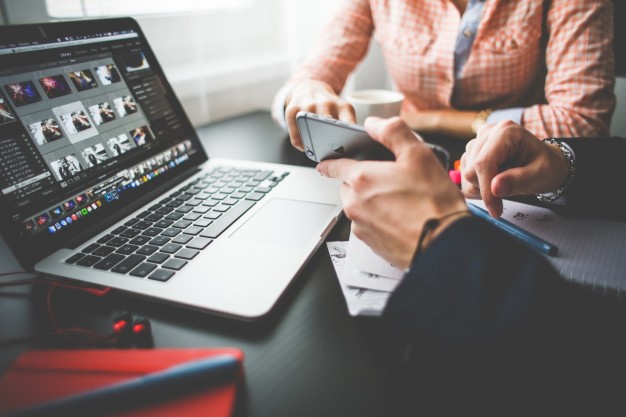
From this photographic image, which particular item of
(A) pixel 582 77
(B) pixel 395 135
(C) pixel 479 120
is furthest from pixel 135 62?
(A) pixel 582 77

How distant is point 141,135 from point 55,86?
0.13 meters

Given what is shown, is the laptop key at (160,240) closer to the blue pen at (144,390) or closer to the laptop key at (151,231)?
the laptop key at (151,231)

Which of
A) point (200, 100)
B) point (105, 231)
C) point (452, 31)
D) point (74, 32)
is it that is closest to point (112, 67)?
point (74, 32)

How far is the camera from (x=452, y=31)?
95 cm

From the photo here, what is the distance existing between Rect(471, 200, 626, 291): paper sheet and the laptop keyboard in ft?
1.11

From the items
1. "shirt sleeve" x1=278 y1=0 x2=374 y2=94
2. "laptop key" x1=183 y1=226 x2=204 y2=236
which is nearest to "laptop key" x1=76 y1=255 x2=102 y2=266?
"laptop key" x1=183 y1=226 x2=204 y2=236

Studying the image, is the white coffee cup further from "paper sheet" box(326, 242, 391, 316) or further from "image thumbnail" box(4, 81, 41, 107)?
"image thumbnail" box(4, 81, 41, 107)

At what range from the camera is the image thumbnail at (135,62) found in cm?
65

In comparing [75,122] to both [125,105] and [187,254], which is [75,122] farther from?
[187,254]

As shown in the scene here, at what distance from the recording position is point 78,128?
0.55 metres

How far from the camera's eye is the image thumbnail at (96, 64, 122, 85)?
0.60 meters

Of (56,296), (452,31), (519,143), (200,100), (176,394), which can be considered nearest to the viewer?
(176,394)

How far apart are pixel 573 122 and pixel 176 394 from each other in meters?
0.87

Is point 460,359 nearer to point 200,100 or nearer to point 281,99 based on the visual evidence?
point 281,99
